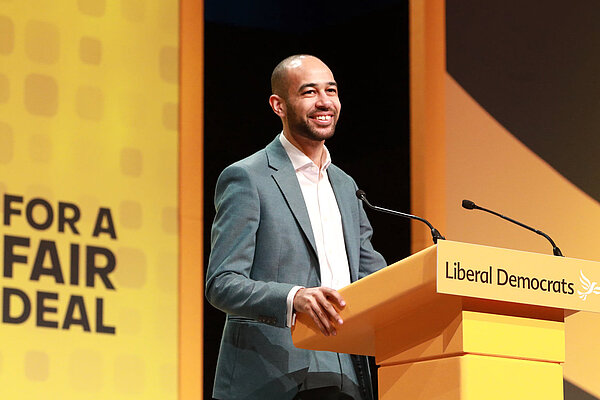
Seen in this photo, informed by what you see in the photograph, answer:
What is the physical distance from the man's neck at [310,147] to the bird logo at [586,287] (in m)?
0.83

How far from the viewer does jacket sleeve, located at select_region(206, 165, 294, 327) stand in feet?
7.29

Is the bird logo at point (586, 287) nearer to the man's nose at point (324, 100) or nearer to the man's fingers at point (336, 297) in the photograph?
the man's fingers at point (336, 297)

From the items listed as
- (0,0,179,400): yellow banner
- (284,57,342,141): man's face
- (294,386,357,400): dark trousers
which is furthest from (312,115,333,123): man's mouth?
(0,0,179,400): yellow banner

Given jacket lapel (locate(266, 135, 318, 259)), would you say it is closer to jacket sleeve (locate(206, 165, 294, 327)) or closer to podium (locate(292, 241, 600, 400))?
jacket sleeve (locate(206, 165, 294, 327))

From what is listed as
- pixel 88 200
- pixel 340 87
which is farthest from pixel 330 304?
pixel 340 87

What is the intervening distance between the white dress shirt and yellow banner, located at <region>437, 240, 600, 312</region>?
25.4 inches

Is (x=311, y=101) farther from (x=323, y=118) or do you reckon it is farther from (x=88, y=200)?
(x=88, y=200)

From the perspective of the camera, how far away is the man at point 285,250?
2.33m

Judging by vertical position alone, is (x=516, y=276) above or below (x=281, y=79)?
below

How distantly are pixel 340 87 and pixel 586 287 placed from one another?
341 centimetres

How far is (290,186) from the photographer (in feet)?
8.09

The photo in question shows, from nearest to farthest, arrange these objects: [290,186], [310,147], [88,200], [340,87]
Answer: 1. [290,186]
2. [310,147]
3. [88,200]
4. [340,87]

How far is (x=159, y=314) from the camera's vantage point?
4324mm

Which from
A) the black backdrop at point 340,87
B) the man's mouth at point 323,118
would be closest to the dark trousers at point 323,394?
the man's mouth at point 323,118
